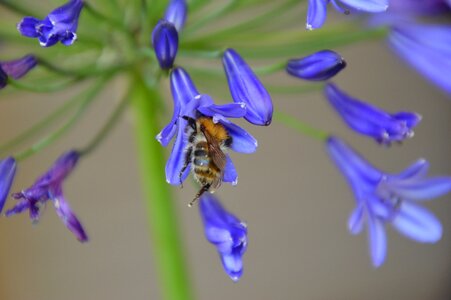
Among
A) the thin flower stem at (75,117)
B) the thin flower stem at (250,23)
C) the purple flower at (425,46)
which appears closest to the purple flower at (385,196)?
the purple flower at (425,46)

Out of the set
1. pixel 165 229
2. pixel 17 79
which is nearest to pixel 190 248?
pixel 165 229

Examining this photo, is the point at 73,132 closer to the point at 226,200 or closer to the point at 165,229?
the point at 226,200

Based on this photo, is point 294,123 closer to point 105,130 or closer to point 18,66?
point 105,130

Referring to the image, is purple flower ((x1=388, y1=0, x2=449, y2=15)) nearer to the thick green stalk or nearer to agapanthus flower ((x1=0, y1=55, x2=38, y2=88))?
the thick green stalk

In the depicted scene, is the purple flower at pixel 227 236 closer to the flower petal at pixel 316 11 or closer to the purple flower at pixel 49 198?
the purple flower at pixel 49 198

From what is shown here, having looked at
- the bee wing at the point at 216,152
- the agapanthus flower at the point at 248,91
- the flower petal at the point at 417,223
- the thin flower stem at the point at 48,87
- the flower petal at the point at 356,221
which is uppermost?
the agapanthus flower at the point at 248,91

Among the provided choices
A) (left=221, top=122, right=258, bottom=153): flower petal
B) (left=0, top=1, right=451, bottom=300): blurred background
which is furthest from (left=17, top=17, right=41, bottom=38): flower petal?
(left=0, top=1, right=451, bottom=300): blurred background

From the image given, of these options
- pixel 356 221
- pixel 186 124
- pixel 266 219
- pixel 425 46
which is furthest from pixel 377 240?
pixel 266 219
